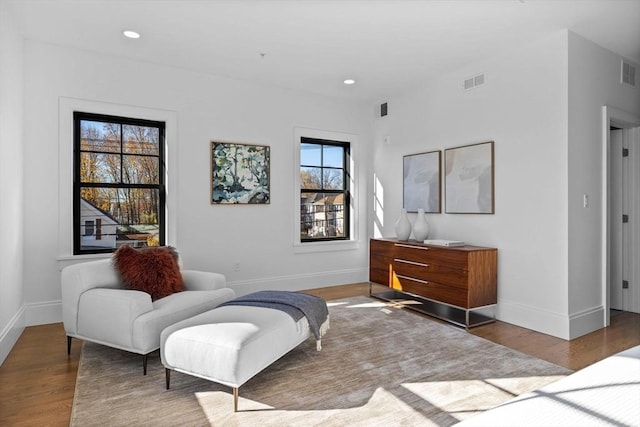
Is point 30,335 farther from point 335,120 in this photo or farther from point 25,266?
point 335,120

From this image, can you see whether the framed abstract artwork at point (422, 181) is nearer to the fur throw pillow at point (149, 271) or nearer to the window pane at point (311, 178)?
the window pane at point (311, 178)

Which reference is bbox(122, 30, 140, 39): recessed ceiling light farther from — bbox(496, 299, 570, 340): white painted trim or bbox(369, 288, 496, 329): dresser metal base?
bbox(496, 299, 570, 340): white painted trim

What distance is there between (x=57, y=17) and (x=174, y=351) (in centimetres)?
300

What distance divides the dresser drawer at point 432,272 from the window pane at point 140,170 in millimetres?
2990

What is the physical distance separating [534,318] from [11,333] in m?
4.57

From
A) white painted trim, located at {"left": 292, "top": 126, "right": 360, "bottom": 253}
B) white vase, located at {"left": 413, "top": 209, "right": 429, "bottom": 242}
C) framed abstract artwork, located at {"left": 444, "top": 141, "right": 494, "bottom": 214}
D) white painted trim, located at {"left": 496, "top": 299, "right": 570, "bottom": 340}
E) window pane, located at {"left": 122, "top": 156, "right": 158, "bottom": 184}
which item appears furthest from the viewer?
white painted trim, located at {"left": 292, "top": 126, "right": 360, "bottom": 253}

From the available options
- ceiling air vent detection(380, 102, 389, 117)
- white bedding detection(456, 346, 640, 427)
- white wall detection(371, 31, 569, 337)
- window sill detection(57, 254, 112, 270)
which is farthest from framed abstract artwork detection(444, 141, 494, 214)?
window sill detection(57, 254, 112, 270)

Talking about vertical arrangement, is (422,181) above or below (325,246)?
above

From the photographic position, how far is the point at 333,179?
5.73 meters

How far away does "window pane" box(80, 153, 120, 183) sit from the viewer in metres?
4.02

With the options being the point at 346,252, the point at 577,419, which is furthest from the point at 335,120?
the point at 577,419

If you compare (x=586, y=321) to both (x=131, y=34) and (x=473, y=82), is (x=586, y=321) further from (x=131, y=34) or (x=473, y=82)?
(x=131, y=34)

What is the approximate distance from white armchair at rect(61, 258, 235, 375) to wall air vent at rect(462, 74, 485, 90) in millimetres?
3406

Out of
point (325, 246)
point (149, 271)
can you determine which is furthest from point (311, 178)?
point (149, 271)
